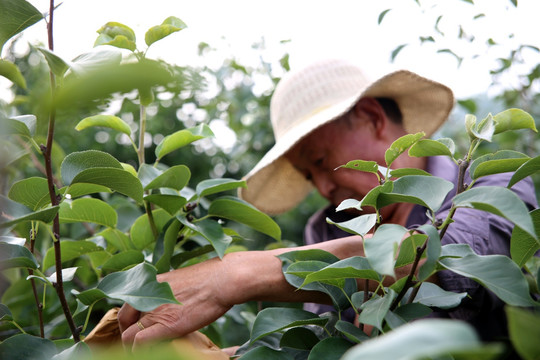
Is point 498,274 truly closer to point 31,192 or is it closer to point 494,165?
point 494,165

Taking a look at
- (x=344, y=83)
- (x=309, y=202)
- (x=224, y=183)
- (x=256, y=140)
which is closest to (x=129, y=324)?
(x=224, y=183)

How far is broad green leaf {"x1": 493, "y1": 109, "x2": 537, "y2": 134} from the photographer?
691 millimetres

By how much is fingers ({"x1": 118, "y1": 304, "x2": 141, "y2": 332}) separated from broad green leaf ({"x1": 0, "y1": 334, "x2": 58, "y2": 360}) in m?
0.16

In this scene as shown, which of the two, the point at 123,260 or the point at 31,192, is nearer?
the point at 31,192

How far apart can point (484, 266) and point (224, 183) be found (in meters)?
0.47

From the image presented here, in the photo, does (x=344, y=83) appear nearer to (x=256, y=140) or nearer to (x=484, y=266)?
(x=256, y=140)

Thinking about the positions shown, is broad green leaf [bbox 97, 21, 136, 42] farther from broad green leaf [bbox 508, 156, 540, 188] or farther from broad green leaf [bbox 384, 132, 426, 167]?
broad green leaf [bbox 508, 156, 540, 188]

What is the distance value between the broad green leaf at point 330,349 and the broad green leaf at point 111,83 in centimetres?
48

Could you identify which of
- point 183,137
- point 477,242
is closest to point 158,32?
point 183,137

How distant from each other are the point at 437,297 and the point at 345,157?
844mm

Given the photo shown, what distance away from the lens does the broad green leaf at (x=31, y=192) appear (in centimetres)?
76

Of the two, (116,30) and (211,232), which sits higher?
(116,30)

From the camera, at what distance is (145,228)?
41.2 inches

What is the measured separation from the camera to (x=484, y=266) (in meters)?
0.59
